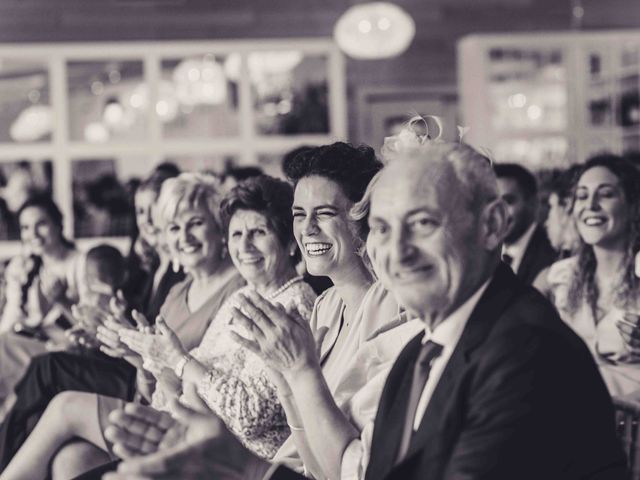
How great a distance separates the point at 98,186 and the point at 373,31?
237 centimetres

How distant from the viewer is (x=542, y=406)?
1400 mm

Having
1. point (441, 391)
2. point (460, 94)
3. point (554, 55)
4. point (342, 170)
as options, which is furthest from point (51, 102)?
point (441, 391)

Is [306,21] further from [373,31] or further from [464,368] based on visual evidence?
[464,368]

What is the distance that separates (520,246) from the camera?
14.4ft

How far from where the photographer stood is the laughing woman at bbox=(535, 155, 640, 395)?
3.37 metres

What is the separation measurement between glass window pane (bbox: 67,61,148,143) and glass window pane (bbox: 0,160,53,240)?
0.34 metres

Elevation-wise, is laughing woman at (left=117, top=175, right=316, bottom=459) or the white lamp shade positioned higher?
the white lamp shade

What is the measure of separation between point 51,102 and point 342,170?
5.93 m

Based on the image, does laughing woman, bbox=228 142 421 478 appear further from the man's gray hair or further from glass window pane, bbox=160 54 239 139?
glass window pane, bbox=160 54 239 139

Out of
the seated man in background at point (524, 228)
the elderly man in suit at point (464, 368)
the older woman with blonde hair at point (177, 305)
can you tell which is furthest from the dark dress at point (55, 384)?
the elderly man in suit at point (464, 368)

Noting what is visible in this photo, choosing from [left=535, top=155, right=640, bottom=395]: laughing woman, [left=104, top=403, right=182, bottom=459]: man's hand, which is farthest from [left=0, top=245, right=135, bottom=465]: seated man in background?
[left=104, top=403, right=182, bottom=459]: man's hand

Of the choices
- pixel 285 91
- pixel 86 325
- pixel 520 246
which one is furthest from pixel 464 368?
pixel 285 91

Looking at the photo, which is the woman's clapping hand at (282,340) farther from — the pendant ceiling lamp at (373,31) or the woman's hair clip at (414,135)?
the pendant ceiling lamp at (373,31)

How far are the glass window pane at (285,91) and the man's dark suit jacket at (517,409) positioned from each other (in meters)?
6.65
